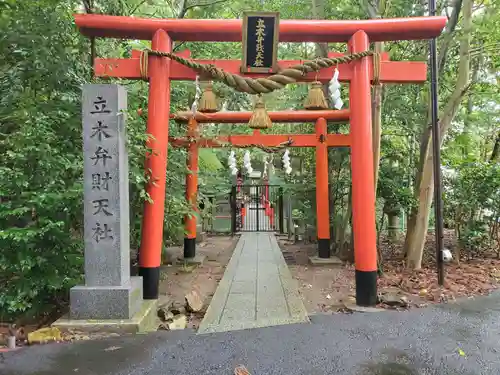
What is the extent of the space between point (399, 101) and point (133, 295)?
693 centimetres

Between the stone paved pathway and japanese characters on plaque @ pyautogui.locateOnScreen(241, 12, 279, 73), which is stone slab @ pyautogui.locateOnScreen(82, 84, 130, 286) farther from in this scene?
japanese characters on plaque @ pyautogui.locateOnScreen(241, 12, 279, 73)

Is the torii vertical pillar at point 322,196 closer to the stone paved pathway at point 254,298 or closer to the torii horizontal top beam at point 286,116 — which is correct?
the torii horizontal top beam at point 286,116

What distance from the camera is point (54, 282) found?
4.09 meters

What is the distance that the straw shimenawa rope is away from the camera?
15.5 ft

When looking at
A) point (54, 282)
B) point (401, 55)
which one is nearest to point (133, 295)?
point (54, 282)

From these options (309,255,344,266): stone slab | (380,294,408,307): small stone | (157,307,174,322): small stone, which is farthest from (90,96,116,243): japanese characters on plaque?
(309,255,344,266): stone slab

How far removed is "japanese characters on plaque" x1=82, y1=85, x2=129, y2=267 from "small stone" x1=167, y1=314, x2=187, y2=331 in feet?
3.54

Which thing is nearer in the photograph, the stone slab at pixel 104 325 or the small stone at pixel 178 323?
the stone slab at pixel 104 325

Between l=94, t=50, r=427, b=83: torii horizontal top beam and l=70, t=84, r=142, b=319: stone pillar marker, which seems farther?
l=94, t=50, r=427, b=83: torii horizontal top beam

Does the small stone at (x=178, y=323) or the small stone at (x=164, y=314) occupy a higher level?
the small stone at (x=164, y=314)

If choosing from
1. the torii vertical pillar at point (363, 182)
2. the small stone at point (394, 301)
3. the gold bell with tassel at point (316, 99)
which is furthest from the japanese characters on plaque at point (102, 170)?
the small stone at point (394, 301)

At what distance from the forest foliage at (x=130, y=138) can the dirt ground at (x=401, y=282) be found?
1116 millimetres

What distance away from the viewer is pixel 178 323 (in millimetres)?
4504

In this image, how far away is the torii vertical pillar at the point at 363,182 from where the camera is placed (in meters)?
4.92
